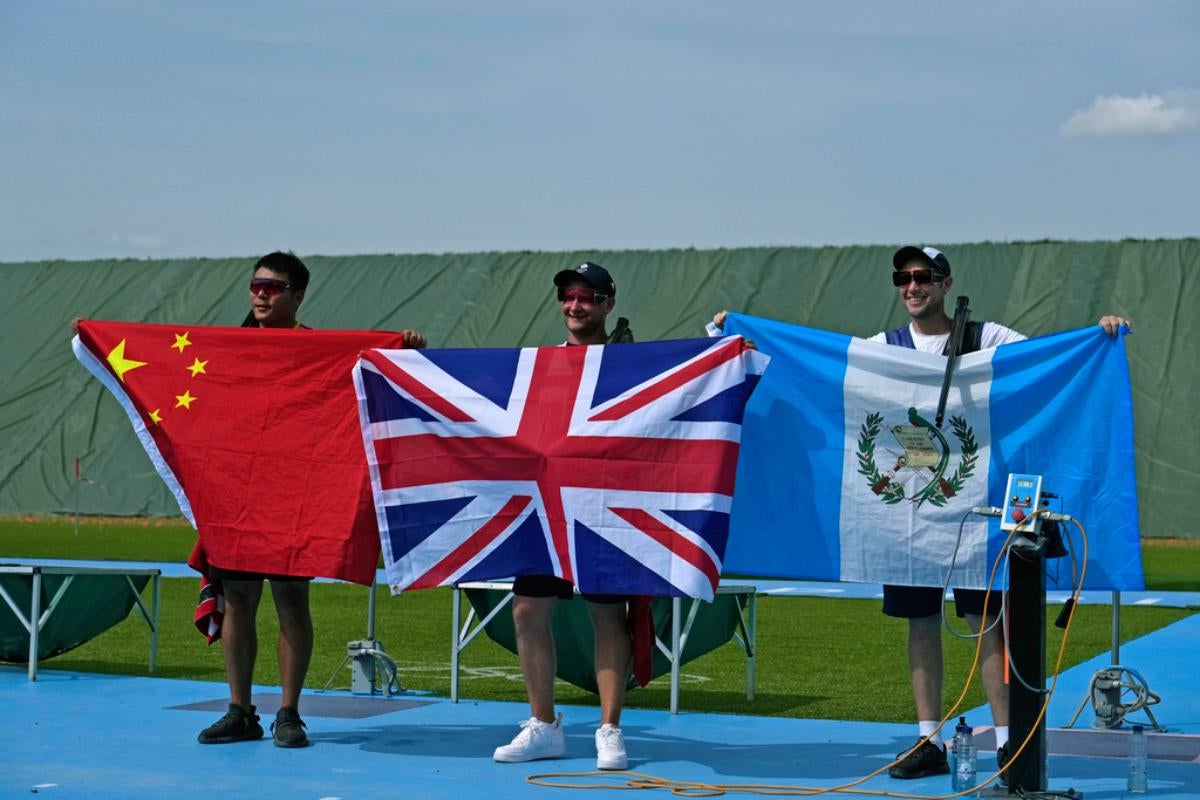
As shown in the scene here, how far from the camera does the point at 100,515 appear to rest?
33688 millimetres

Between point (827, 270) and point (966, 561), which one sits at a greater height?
point (827, 270)

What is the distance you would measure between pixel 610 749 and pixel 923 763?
1.18 m

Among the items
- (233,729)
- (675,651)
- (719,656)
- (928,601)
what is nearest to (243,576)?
(233,729)

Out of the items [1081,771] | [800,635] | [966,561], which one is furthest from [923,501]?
[800,635]

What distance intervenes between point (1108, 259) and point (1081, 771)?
1138 inches

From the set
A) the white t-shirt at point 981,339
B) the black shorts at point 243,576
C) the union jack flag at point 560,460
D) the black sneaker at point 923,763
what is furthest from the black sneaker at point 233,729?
the white t-shirt at point 981,339

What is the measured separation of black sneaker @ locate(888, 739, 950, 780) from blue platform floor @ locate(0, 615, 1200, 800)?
56 mm

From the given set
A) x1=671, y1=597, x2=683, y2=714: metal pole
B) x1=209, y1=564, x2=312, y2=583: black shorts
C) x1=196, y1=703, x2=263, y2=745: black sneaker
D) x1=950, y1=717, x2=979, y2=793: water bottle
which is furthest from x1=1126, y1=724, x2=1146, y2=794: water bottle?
x1=196, y1=703, x2=263, y2=745: black sneaker

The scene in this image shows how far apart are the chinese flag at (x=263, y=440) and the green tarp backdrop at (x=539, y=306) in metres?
24.4

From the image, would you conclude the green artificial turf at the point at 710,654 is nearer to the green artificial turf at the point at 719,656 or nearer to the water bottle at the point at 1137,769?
the green artificial turf at the point at 719,656

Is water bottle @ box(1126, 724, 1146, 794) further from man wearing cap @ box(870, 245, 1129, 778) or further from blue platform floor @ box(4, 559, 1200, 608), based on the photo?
blue platform floor @ box(4, 559, 1200, 608)

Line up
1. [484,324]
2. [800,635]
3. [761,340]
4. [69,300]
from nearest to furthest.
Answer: [761,340] → [800,635] → [484,324] → [69,300]

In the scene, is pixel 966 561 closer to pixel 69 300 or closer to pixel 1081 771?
pixel 1081 771

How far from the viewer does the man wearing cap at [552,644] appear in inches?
257
